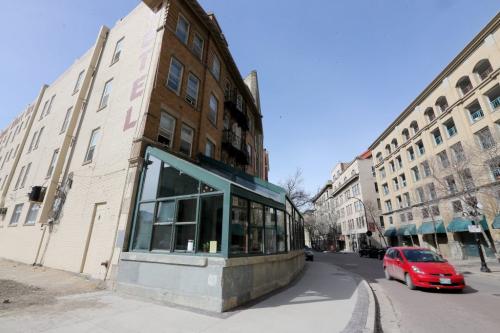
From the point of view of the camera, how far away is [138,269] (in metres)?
8.04

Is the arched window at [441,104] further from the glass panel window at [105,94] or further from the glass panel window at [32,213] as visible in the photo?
the glass panel window at [32,213]

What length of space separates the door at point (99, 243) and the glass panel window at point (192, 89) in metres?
7.18

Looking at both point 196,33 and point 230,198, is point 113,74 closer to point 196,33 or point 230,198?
point 196,33

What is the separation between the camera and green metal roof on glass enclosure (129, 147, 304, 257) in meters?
7.39

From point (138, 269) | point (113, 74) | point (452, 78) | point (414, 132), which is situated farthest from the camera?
point (414, 132)

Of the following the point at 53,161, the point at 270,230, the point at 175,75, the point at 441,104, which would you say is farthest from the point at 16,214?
the point at 441,104

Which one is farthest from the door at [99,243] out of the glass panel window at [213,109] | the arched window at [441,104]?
the arched window at [441,104]

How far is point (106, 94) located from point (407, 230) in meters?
40.4

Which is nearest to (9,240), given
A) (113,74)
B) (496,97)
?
(113,74)

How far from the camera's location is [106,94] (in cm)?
1403

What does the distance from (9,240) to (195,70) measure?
17.1 metres

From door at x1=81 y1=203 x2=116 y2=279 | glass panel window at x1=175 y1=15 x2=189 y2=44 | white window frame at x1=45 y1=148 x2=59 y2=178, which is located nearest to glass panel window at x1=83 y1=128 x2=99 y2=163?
door at x1=81 y1=203 x2=116 y2=279

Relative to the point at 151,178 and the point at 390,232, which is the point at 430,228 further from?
the point at 151,178

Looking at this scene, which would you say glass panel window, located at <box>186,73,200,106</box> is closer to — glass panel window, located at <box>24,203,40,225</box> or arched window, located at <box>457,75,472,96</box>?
glass panel window, located at <box>24,203,40,225</box>
